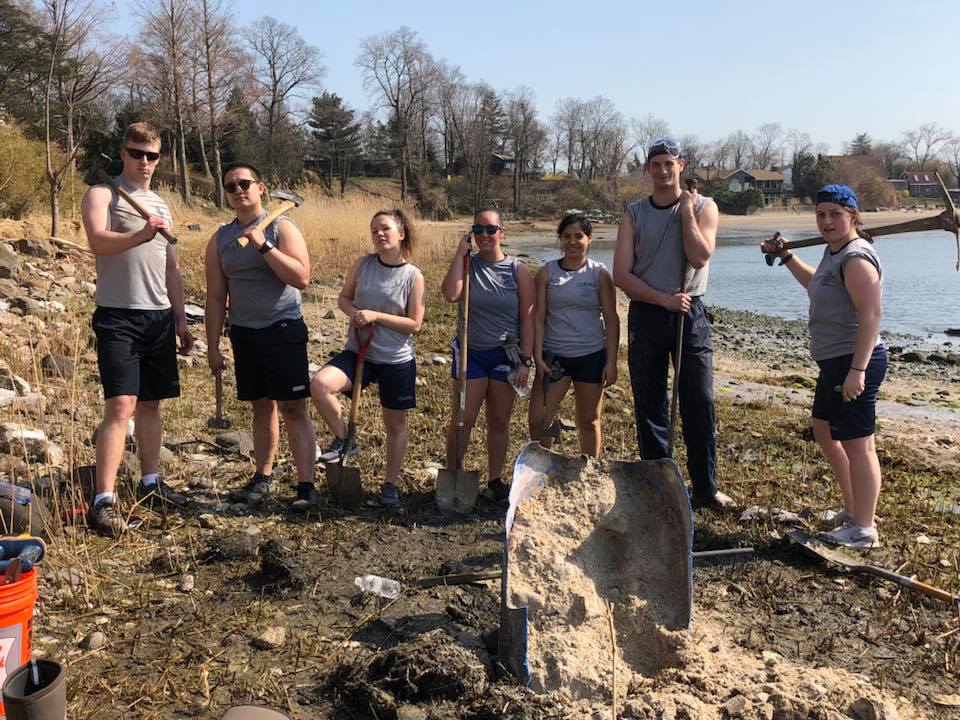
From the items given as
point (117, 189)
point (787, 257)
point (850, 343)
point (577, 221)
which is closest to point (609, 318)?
point (577, 221)

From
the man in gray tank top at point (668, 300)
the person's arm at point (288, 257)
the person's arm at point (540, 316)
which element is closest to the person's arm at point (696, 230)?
the man in gray tank top at point (668, 300)

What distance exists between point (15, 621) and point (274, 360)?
1932 millimetres

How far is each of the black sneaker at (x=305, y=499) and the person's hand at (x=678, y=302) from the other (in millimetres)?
2223

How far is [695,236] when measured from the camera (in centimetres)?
→ 408

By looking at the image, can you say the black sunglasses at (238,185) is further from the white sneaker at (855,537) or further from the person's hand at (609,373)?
the white sneaker at (855,537)

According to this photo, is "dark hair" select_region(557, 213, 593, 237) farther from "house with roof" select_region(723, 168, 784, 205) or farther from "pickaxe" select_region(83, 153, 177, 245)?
"house with roof" select_region(723, 168, 784, 205)

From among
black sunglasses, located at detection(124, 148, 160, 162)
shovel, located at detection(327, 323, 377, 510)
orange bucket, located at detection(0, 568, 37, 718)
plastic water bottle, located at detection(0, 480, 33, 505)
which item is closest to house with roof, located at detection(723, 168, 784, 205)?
shovel, located at detection(327, 323, 377, 510)

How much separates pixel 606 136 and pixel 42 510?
246 ft

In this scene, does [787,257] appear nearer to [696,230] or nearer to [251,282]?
[696,230]

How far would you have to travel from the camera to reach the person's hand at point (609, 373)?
14.1 feet

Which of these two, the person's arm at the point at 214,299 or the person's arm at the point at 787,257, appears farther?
the person's arm at the point at 787,257

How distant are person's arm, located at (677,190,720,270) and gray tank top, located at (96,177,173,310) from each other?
269 centimetres

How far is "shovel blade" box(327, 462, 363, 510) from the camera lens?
4375 millimetres

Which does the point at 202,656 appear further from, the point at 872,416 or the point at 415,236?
the point at 872,416
